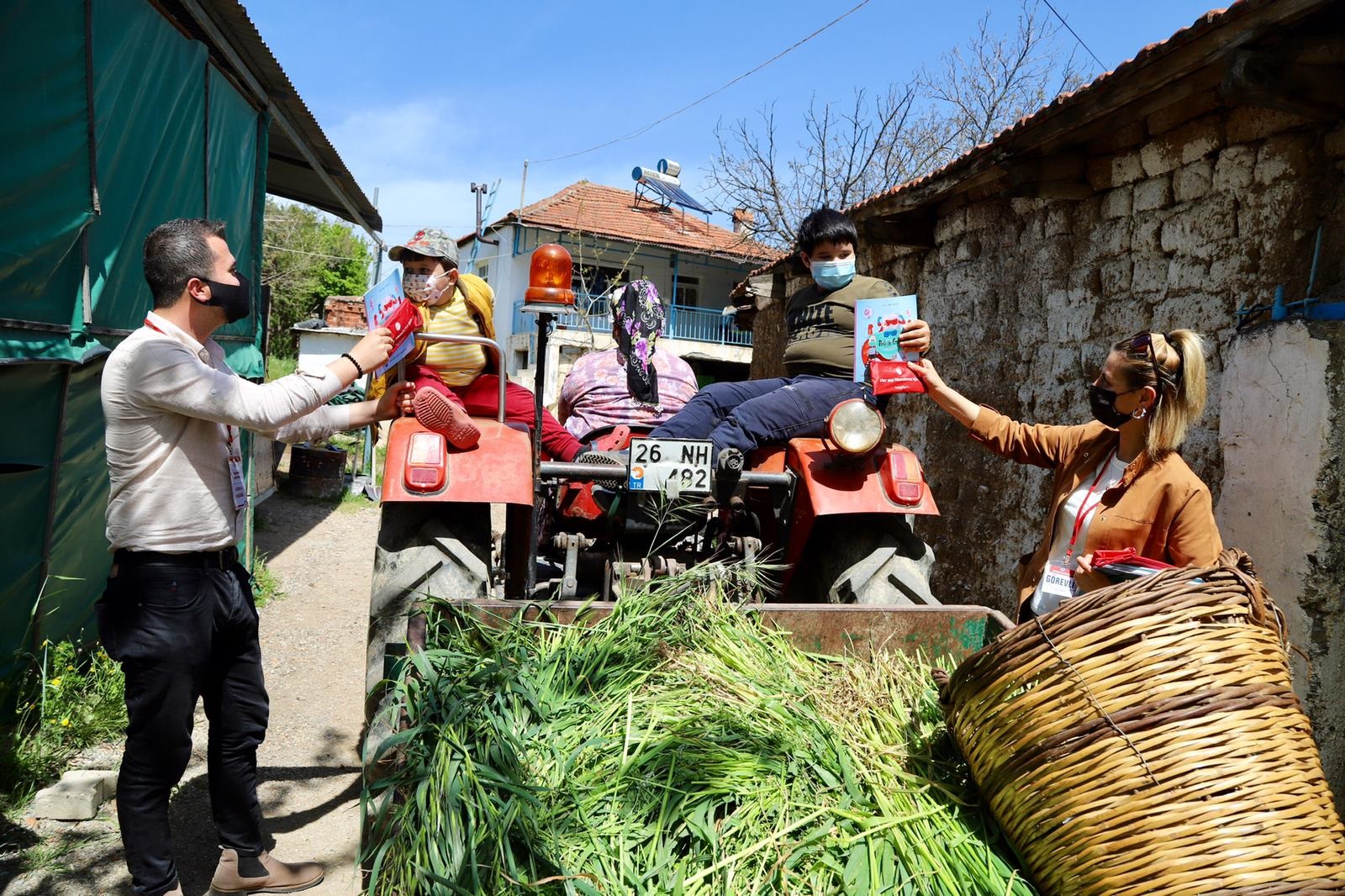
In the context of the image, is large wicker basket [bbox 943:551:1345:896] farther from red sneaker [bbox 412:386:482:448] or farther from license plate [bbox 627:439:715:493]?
red sneaker [bbox 412:386:482:448]

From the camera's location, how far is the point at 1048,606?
9.13 feet

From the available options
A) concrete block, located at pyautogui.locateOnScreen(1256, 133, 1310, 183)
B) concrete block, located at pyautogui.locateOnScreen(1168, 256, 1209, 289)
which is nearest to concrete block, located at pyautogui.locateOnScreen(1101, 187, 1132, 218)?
concrete block, located at pyautogui.locateOnScreen(1168, 256, 1209, 289)

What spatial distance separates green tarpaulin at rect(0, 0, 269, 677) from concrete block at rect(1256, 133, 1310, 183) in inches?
202

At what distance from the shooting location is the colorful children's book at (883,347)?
3.12m

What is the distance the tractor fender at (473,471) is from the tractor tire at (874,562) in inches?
47.4

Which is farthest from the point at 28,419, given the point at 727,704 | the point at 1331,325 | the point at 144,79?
the point at 1331,325

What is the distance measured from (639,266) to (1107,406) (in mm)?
26162

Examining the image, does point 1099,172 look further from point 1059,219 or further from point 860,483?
point 860,483

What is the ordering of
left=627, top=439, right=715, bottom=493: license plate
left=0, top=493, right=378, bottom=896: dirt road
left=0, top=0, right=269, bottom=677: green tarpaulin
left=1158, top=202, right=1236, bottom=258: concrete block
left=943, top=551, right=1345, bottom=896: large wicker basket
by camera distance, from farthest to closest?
left=1158, top=202, right=1236, bottom=258: concrete block < left=0, top=0, right=269, bottom=677: green tarpaulin < left=627, top=439, right=715, bottom=493: license plate < left=0, top=493, right=378, bottom=896: dirt road < left=943, top=551, right=1345, bottom=896: large wicker basket

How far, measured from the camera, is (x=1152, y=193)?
15.5 feet

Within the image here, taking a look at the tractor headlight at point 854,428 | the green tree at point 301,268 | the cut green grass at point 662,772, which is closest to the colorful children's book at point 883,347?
the tractor headlight at point 854,428

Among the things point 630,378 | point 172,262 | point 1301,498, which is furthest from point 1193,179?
point 172,262

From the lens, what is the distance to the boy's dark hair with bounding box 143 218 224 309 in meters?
2.63

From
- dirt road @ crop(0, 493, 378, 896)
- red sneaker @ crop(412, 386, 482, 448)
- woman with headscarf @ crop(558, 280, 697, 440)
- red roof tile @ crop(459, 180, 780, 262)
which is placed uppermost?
red roof tile @ crop(459, 180, 780, 262)
